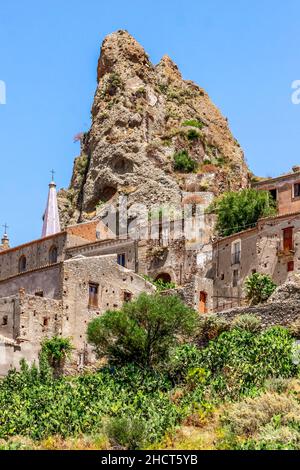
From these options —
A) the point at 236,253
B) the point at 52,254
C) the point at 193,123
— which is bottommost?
the point at 236,253

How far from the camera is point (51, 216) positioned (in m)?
85.8

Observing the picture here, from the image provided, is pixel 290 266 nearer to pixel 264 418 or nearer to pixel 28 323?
pixel 28 323

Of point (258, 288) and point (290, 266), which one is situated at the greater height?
point (290, 266)

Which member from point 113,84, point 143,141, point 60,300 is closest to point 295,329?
point 60,300

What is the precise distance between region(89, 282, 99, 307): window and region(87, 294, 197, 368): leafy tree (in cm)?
619

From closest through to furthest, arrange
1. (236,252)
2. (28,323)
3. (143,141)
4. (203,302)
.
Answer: (28,323)
(203,302)
(236,252)
(143,141)

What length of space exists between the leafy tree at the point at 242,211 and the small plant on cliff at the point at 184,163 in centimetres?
1178

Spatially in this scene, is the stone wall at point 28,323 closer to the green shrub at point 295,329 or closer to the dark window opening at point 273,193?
the green shrub at point 295,329

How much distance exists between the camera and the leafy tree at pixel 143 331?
159 feet

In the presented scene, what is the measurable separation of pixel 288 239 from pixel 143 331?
15354 mm

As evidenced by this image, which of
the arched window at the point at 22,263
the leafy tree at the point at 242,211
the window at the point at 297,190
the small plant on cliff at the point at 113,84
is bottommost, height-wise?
the arched window at the point at 22,263

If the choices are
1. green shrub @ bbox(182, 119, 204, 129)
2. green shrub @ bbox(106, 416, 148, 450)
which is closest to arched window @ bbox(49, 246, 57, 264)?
green shrub @ bbox(182, 119, 204, 129)

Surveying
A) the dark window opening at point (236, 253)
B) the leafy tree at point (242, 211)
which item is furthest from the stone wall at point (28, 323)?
the leafy tree at point (242, 211)
